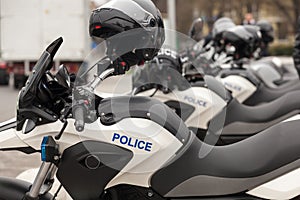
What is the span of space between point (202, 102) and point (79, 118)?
2183mm

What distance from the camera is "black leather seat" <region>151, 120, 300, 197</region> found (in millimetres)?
2705

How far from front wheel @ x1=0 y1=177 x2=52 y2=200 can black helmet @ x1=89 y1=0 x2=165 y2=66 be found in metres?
0.87

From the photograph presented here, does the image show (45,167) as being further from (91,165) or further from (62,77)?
(62,77)

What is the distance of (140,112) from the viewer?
9.20ft

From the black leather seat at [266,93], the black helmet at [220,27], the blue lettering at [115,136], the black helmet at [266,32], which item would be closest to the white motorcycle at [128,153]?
the blue lettering at [115,136]

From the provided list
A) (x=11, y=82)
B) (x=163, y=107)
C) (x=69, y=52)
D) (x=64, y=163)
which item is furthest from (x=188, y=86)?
(x=11, y=82)

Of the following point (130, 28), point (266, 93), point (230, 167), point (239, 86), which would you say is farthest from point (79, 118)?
point (266, 93)

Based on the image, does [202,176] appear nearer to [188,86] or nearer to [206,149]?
[206,149]

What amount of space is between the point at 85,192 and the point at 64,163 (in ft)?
0.62

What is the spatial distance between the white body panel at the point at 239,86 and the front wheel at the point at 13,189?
3.22 meters

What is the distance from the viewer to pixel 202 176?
2762mm

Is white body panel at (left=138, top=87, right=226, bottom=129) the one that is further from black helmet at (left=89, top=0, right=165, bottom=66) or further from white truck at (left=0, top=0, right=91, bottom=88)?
white truck at (left=0, top=0, right=91, bottom=88)

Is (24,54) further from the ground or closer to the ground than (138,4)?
closer to the ground

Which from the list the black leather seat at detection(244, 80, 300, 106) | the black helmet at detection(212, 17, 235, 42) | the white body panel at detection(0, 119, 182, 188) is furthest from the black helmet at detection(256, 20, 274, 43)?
the white body panel at detection(0, 119, 182, 188)
